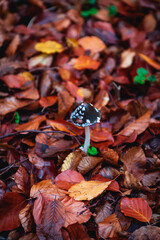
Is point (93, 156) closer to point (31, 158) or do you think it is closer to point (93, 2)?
point (31, 158)

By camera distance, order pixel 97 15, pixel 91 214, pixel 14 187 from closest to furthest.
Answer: pixel 91 214, pixel 14 187, pixel 97 15

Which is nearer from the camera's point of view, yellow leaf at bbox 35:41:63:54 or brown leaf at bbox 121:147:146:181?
brown leaf at bbox 121:147:146:181

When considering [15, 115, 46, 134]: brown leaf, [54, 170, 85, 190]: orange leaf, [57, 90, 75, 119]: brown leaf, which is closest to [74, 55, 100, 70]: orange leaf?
[57, 90, 75, 119]: brown leaf

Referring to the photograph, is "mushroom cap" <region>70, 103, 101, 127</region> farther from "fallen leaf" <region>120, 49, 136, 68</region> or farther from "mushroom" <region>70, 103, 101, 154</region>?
"fallen leaf" <region>120, 49, 136, 68</region>

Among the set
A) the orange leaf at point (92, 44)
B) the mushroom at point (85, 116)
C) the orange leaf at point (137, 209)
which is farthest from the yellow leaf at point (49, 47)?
the orange leaf at point (137, 209)

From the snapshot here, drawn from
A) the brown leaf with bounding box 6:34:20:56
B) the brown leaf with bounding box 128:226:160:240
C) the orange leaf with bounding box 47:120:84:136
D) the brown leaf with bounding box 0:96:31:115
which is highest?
the brown leaf with bounding box 6:34:20:56

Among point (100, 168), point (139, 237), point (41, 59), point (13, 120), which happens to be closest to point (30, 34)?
point (41, 59)

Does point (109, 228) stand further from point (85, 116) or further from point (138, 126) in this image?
point (138, 126)
